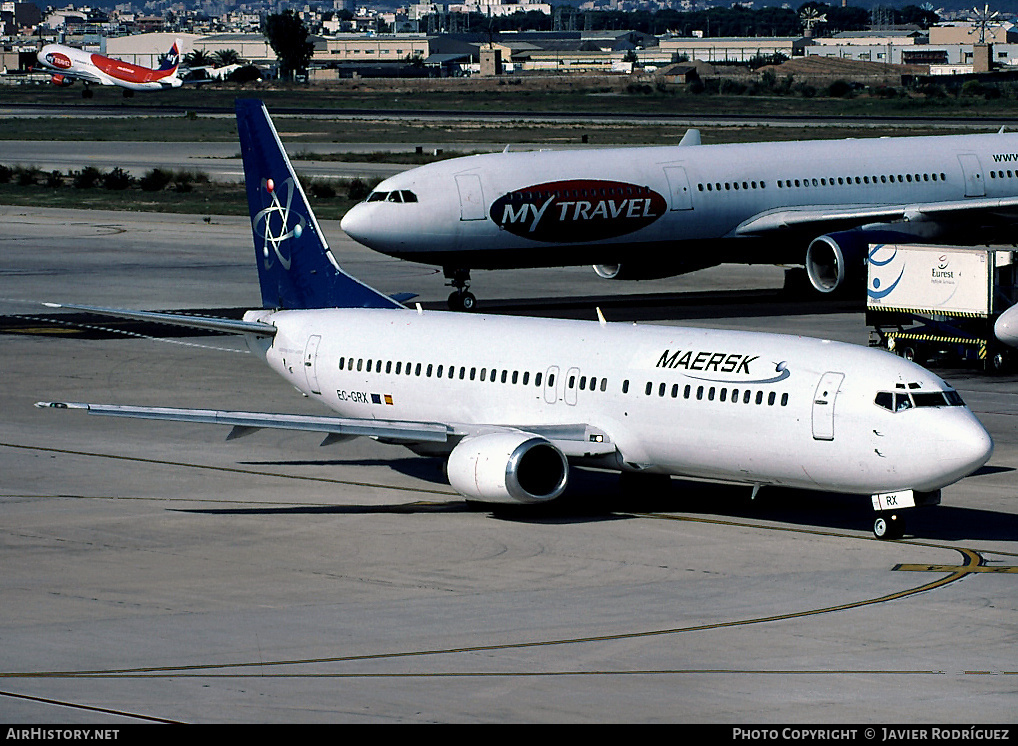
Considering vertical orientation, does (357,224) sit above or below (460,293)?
above

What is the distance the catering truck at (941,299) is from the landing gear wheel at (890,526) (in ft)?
70.2

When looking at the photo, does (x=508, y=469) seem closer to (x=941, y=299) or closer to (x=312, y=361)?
(x=312, y=361)

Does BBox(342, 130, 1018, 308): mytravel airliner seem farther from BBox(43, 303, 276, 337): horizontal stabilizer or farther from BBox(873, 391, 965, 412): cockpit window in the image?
BBox(873, 391, 965, 412): cockpit window

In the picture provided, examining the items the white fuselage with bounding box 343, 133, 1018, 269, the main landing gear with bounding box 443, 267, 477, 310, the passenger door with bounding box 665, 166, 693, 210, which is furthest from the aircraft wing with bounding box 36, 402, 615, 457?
the passenger door with bounding box 665, 166, 693, 210

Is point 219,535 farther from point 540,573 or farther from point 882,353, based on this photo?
point 882,353

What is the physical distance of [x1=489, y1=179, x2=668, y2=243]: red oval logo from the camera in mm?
61938

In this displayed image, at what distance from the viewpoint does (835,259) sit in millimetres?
62562

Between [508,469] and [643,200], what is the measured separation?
3116cm

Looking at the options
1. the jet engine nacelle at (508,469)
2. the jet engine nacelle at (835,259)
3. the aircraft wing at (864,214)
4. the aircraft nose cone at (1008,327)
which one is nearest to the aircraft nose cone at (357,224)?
the aircraft wing at (864,214)

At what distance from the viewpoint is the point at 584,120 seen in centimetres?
18262

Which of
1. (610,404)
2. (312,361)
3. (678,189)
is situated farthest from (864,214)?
(610,404)

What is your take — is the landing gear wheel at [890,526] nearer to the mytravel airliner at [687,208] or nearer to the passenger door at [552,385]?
the passenger door at [552,385]

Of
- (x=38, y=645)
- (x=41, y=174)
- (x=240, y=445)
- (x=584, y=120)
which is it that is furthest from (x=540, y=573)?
(x=584, y=120)
